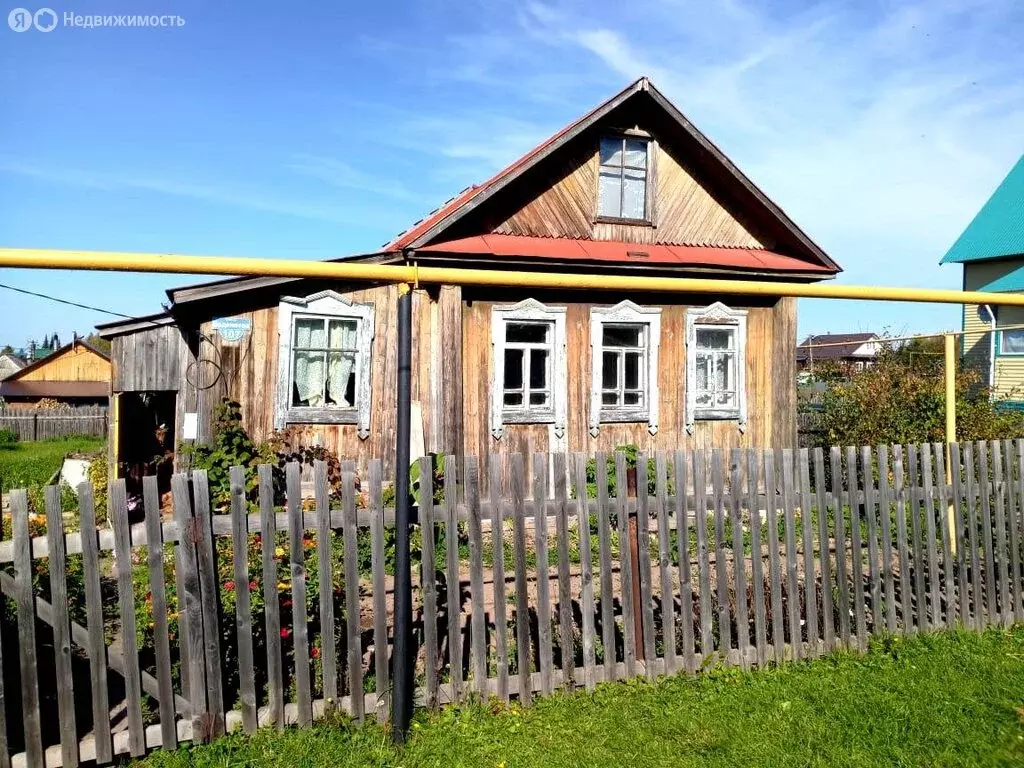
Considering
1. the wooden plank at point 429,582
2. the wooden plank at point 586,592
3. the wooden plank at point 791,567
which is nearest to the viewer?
the wooden plank at point 429,582

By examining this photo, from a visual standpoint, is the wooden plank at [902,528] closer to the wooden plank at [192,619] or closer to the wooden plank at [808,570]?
the wooden plank at [808,570]

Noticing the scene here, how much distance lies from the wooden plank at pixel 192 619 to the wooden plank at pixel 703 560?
9.15ft

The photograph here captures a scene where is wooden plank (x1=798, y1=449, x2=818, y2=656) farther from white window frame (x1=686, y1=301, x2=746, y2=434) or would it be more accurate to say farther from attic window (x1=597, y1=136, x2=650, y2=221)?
attic window (x1=597, y1=136, x2=650, y2=221)

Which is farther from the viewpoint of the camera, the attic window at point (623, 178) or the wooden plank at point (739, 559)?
the attic window at point (623, 178)

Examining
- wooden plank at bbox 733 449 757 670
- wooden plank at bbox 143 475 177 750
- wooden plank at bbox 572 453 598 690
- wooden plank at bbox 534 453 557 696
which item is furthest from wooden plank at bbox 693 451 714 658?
wooden plank at bbox 143 475 177 750

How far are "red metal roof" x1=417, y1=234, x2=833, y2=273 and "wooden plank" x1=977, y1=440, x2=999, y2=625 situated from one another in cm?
518

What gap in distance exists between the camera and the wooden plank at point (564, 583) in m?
4.03

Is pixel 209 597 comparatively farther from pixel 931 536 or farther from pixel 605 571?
pixel 931 536

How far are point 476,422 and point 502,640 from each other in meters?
5.55

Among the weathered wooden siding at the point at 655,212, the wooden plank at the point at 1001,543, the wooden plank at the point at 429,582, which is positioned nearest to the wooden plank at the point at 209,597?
the wooden plank at the point at 429,582

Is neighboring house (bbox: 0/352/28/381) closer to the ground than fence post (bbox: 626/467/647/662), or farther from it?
farther from it

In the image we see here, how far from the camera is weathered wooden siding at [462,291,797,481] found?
935cm

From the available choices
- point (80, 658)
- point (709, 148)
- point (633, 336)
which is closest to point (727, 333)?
point (633, 336)

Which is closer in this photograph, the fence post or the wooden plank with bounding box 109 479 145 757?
the wooden plank with bounding box 109 479 145 757
